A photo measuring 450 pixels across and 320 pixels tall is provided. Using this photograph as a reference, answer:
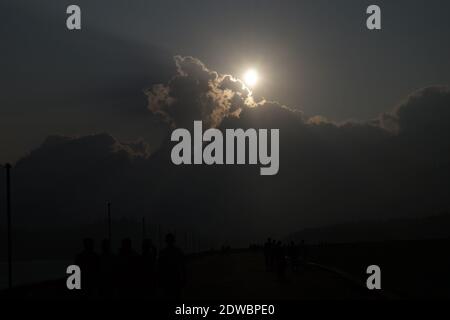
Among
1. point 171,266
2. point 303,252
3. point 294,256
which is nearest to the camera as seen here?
point 171,266

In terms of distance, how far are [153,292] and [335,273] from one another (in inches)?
948

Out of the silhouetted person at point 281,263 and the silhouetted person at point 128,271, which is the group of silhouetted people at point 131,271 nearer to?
the silhouetted person at point 128,271

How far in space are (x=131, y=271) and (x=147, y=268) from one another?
1.18 ft

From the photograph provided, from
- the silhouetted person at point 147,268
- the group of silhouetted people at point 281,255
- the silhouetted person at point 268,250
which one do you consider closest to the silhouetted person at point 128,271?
the silhouetted person at point 147,268

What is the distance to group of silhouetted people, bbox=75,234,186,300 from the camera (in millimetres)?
17984

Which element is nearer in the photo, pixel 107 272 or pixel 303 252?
pixel 107 272

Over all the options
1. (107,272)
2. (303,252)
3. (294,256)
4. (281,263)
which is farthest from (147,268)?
(303,252)

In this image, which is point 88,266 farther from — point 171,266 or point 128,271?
point 171,266

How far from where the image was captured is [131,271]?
18.2 m

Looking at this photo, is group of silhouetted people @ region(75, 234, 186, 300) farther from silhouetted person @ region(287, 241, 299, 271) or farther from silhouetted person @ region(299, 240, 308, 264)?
silhouetted person @ region(299, 240, 308, 264)

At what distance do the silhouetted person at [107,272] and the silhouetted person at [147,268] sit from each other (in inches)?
25.8
